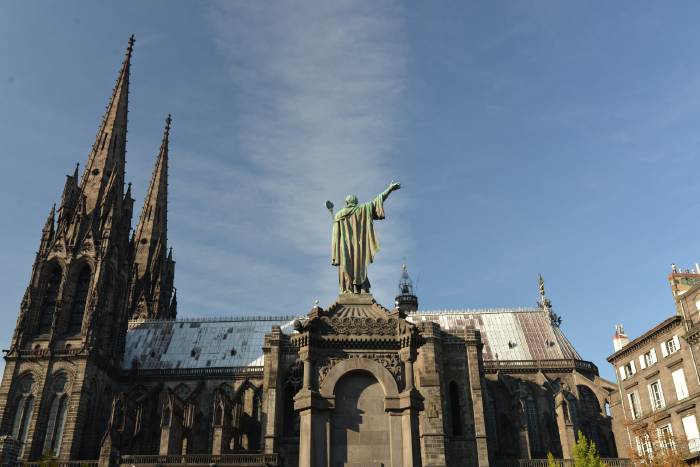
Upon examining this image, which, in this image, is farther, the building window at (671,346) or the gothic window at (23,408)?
the gothic window at (23,408)

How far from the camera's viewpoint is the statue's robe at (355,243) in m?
19.3

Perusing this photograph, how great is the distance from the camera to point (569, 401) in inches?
1977

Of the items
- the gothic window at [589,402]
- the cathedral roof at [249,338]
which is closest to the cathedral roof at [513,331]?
the cathedral roof at [249,338]

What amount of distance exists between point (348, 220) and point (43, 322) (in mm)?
39372

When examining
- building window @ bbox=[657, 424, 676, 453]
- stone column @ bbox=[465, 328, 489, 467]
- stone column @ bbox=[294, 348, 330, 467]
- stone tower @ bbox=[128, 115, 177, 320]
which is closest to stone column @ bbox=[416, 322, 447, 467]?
stone column @ bbox=[465, 328, 489, 467]

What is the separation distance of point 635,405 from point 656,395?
280 cm

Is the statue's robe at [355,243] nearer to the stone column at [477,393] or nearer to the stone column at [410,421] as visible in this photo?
the stone column at [410,421]

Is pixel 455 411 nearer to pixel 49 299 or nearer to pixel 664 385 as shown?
pixel 664 385

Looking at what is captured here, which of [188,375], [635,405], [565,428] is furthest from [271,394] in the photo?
[635,405]

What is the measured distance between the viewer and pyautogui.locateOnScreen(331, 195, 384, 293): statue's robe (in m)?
19.3

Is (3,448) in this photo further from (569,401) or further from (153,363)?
(569,401)

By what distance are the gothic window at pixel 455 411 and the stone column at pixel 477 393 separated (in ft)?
3.48

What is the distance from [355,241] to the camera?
63.8 feet

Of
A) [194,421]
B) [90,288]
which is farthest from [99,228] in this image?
[194,421]
